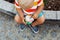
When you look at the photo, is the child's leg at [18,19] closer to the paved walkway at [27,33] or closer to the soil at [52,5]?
the paved walkway at [27,33]

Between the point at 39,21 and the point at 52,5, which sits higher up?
the point at 52,5

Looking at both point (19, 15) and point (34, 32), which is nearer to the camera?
point (19, 15)

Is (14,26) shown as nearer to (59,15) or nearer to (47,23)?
(47,23)

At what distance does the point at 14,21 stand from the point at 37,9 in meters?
0.57

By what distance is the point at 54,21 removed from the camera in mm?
2596

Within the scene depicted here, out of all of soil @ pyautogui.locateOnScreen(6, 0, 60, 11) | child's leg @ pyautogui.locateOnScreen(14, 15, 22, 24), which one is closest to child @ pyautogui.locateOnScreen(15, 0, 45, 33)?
child's leg @ pyautogui.locateOnScreen(14, 15, 22, 24)

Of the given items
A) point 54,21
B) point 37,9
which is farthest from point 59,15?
point 37,9

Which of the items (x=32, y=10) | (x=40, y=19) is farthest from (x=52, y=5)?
(x=32, y=10)

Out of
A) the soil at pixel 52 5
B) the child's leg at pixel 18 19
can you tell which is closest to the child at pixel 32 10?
the child's leg at pixel 18 19

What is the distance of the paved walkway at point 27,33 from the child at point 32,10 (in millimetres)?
81

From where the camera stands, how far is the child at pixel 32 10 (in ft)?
6.79

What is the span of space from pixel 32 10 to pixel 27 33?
473 millimetres

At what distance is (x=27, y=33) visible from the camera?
268cm

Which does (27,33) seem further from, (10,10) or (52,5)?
(52,5)
